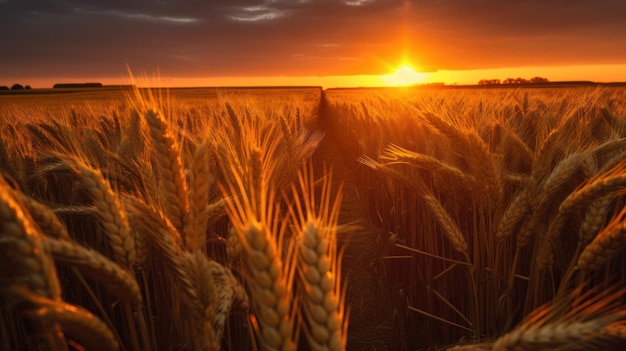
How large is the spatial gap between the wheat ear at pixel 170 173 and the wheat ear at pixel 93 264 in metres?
0.23

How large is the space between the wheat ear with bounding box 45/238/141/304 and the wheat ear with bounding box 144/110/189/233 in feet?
0.77

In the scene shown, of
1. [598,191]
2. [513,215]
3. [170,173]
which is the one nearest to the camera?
[170,173]

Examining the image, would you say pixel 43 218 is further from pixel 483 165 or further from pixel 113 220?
pixel 483 165

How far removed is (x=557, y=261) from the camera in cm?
228

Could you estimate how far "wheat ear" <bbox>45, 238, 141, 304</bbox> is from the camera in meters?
0.93

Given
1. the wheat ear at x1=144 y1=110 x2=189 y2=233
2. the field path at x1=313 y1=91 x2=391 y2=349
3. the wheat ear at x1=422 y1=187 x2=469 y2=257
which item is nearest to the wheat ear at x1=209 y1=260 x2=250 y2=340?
the wheat ear at x1=144 y1=110 x2=189 y2=233

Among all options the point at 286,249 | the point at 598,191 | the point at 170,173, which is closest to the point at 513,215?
the point at 598,191

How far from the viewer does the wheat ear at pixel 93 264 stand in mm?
933

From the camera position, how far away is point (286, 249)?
4.99 ft

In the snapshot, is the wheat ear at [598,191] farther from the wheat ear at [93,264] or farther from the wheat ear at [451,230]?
the wheat ear at [93,264]

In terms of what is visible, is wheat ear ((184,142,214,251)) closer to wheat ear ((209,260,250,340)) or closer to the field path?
wheat ear ((209,260,250,340))

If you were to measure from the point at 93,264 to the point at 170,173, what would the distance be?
35cm

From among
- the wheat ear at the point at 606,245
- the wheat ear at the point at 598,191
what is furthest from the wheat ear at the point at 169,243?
the wheat ear at the point at 598,191

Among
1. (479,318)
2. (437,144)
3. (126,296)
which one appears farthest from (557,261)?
(126,296)
